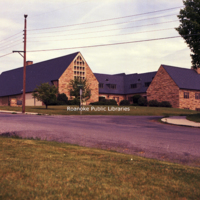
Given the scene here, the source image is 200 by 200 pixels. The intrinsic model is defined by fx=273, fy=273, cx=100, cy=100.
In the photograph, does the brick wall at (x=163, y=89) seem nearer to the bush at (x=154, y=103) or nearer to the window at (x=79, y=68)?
the bush at (x=154, y=103)

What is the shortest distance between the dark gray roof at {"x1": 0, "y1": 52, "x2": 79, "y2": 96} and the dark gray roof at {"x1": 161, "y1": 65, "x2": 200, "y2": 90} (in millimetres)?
22124


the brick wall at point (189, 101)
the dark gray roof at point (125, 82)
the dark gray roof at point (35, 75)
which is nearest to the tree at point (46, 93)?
the dark gray roof at point (35, 75)

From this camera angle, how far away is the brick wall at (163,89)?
59.5 metres

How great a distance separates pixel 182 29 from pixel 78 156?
23.8 metres

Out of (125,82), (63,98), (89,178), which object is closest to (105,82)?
(125,82)

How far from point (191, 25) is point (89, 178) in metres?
25.8

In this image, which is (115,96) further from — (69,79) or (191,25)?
(191,25)

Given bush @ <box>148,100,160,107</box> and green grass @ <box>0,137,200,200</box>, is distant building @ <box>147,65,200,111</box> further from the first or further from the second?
green grass @ <box>0,137,200,200</box>

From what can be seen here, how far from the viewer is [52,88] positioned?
138ft

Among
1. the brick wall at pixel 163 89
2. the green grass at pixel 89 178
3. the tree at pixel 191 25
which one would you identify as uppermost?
the tree at pixel 191 25

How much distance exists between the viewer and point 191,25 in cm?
2761

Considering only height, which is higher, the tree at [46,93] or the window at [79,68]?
the window at [79,68]

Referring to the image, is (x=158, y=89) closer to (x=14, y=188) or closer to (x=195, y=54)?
(x=195, y=54)

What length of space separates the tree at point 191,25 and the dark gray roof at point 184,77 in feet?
106
